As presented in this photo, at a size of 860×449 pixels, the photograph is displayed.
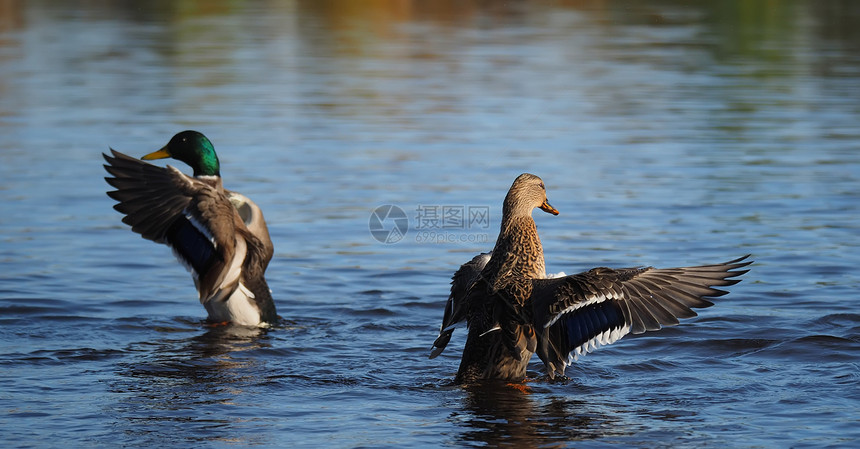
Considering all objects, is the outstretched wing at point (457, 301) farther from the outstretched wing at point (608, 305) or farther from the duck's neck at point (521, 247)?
the outstretched wing at point (608, 305)

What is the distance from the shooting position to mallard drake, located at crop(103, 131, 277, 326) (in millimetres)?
7340

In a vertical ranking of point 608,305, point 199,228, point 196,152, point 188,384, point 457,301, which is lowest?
point 188,384

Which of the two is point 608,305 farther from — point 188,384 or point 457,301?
point 188,384

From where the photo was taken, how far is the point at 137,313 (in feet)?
26.2

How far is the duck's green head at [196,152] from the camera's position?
328 inches

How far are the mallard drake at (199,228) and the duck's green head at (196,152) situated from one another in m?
0.66

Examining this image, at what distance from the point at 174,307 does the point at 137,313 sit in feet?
1.00

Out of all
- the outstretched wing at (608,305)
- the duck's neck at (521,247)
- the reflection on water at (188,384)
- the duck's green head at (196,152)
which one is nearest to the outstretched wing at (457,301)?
the duck's neck at (521,247)

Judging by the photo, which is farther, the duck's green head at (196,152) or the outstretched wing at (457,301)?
the duck's green head at (196,152)

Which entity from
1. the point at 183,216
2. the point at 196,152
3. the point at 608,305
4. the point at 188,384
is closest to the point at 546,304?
the point at 608,305

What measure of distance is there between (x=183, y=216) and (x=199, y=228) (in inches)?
5.4

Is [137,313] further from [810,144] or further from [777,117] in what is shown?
[777,117]

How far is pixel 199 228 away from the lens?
289 inches

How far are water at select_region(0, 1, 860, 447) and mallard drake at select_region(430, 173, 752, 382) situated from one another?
8.9 inches
